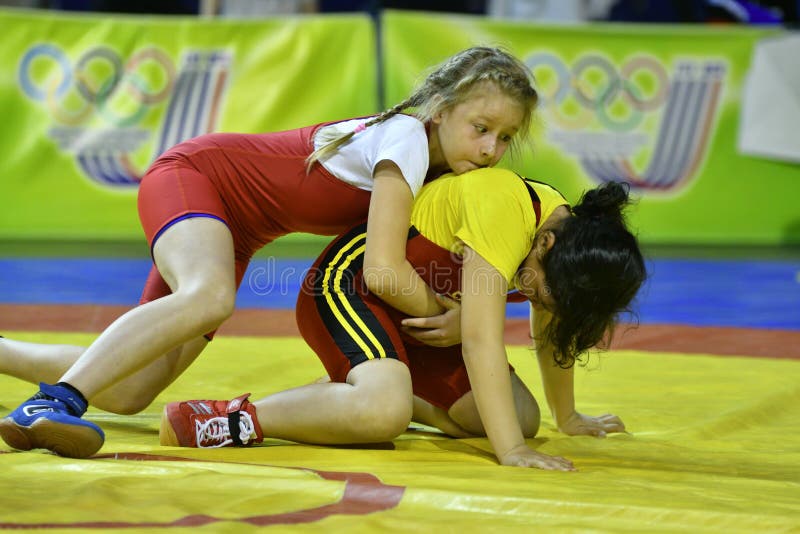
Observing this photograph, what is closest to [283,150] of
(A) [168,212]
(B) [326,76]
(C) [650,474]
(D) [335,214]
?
(D) [335,214]

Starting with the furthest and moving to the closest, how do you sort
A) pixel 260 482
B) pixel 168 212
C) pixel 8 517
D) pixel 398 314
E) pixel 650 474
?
1. pixel 398 314
2. pixel 168 212
3. pixel 650 474
4. pixel 260 482
5. pixel 8 517

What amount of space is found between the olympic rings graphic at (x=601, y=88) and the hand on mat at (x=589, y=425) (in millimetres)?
4336

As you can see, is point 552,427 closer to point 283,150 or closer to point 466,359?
point 466,359

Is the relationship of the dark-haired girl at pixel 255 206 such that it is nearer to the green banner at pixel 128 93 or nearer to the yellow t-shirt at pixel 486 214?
the yellow t-shirt at pixel 486 214

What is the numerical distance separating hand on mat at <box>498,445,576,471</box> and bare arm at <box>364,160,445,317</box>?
458 mm

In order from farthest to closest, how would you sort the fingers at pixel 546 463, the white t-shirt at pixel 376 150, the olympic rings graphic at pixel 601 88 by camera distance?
the olympic rings graphic at pixel 601 88 < the white t-shirt at pixel 376 150 < the fingers at pixel 546 463

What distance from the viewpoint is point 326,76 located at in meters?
6.82

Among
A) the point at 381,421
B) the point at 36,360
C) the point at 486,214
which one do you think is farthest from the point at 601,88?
the point at 381,421

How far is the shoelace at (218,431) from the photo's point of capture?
2359 mm

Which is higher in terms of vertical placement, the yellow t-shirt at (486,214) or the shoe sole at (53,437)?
the yellow t-shirt at (486,214)

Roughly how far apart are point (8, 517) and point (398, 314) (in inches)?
46.5

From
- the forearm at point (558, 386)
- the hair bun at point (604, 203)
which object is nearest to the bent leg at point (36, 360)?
the forearm at point (558, 386)

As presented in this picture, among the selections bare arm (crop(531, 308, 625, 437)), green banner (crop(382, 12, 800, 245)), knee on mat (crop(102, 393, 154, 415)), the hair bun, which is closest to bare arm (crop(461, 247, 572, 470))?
the hair bun

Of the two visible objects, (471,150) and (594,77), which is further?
(594,77)
